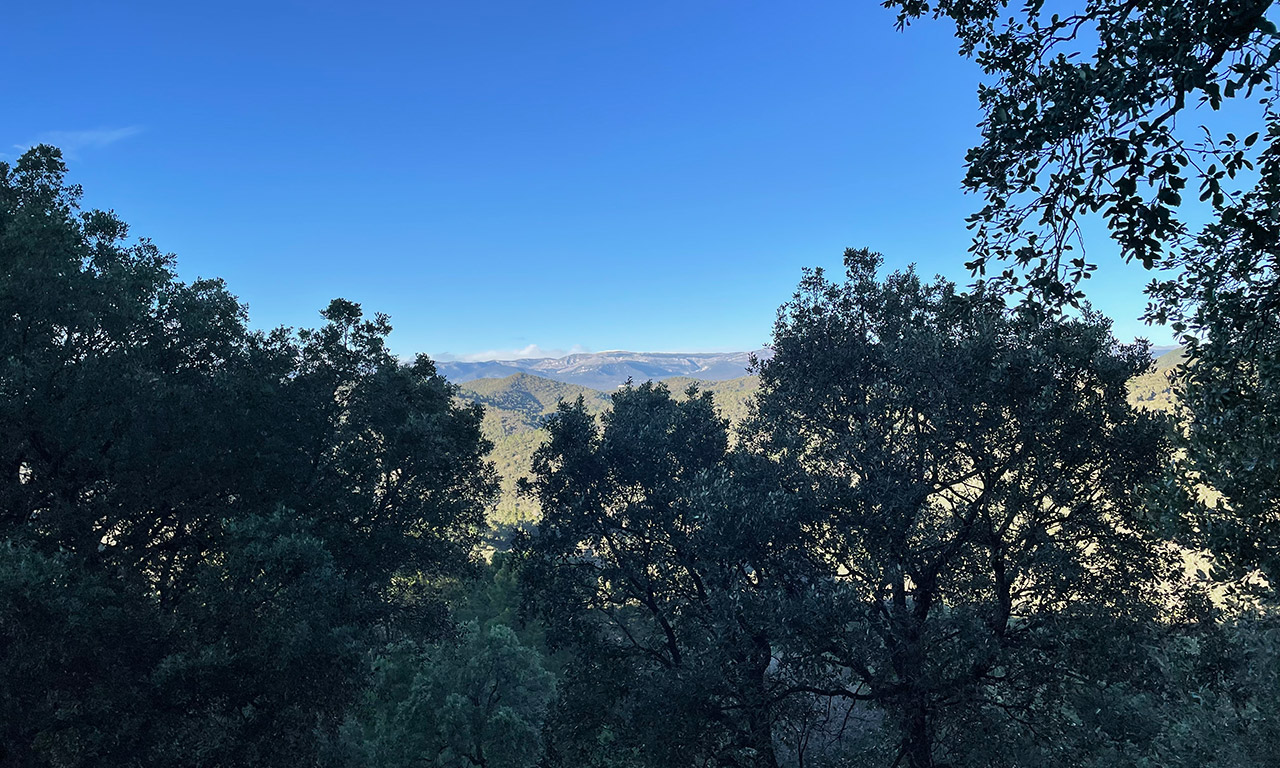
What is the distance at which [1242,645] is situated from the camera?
12.2 m

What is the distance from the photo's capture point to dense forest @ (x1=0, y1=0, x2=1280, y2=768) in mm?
9297

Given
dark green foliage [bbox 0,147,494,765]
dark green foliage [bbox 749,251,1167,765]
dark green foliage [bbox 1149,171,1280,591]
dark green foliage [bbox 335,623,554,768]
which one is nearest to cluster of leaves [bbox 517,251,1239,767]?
dark green foliage [bbox 749,251,1167,765]

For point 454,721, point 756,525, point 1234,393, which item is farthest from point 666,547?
point 454,721

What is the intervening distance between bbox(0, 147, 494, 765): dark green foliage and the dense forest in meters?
0.09

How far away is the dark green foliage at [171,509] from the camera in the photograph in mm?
12102

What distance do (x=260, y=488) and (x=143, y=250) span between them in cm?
818

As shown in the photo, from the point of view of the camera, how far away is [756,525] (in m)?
13.8

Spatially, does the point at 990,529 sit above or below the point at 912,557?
above

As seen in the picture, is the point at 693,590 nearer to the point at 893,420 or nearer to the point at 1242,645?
the point at 893,420

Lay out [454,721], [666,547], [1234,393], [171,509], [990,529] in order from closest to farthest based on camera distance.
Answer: [1234,393]
[990,529]
[171,509]
[666,547]
[454,721]

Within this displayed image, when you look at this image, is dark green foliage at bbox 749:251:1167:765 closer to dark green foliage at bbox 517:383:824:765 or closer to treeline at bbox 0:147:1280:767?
treeline at bbox 0:147:1280:767

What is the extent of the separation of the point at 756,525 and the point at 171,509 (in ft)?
52.6

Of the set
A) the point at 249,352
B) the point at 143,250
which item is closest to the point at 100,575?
the point at 249,352

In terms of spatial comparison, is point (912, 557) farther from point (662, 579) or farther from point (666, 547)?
point (662, 579)
